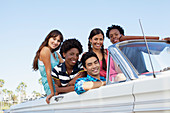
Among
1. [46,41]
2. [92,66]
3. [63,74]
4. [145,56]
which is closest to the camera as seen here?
[145,56]

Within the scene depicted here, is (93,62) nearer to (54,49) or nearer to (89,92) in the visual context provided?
(89,92)

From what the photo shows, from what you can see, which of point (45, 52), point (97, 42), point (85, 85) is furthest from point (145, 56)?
point (45, 52)

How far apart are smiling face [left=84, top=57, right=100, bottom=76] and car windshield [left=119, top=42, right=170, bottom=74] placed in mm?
718

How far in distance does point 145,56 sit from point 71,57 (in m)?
1.75

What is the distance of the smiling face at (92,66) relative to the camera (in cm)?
395

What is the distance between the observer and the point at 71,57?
477 centimetres

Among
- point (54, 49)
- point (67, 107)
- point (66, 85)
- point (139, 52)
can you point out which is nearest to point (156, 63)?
point (139, 52)

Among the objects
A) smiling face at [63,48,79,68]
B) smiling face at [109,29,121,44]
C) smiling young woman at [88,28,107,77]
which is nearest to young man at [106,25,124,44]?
smiling face at [109,29,121,44]

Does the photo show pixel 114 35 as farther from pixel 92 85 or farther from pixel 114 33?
pixel 92 85

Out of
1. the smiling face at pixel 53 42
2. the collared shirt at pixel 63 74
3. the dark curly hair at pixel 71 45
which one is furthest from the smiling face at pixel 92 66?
the smiling face at pixel 53 42

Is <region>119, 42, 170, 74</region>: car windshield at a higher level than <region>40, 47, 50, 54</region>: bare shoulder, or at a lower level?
lower

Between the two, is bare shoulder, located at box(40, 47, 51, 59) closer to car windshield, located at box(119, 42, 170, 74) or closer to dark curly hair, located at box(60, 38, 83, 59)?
dark curly hair, located at box(60, 38, 83, 59)

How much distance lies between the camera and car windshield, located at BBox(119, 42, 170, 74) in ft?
10.3

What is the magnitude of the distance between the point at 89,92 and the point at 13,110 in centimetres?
303
